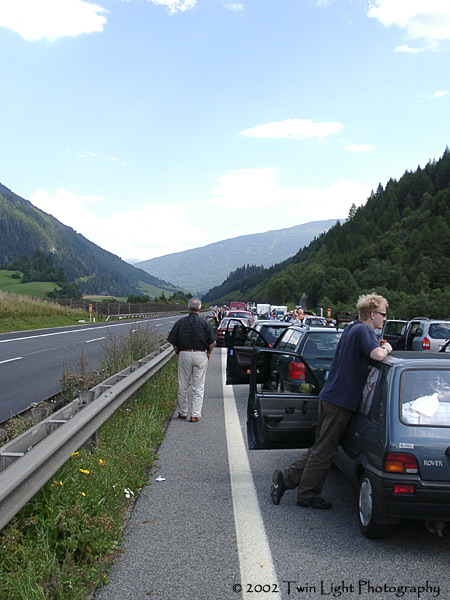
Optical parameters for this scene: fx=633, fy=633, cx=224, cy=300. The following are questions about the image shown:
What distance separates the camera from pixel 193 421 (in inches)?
363

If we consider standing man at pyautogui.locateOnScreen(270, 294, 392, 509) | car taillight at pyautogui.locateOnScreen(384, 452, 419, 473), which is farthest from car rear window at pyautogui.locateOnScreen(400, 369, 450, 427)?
standing man at pyautogui.locateOnScreen(270, 294, 392, 509)

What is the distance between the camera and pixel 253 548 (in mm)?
4367

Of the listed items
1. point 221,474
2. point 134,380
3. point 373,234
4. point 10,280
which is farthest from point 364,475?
point 10,280

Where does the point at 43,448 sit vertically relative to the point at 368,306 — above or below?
below

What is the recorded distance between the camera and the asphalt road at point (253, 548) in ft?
12.3

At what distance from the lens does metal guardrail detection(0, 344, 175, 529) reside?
3.61m

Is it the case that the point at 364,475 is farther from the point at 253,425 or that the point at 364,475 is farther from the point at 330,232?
the point at 330,232

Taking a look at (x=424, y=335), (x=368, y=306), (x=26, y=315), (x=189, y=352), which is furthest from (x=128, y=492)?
(x=26, y=315)

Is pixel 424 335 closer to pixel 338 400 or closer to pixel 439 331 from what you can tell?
pixel 439 331

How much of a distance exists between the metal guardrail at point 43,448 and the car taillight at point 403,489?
234cm

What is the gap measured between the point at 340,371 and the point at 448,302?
92.3 meters

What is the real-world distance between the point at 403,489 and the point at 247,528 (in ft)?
4.01

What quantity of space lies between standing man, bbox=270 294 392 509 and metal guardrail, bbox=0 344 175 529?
1.76 meters

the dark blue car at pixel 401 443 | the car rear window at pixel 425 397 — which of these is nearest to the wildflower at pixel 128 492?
the dark blue car at pixel 401 443
